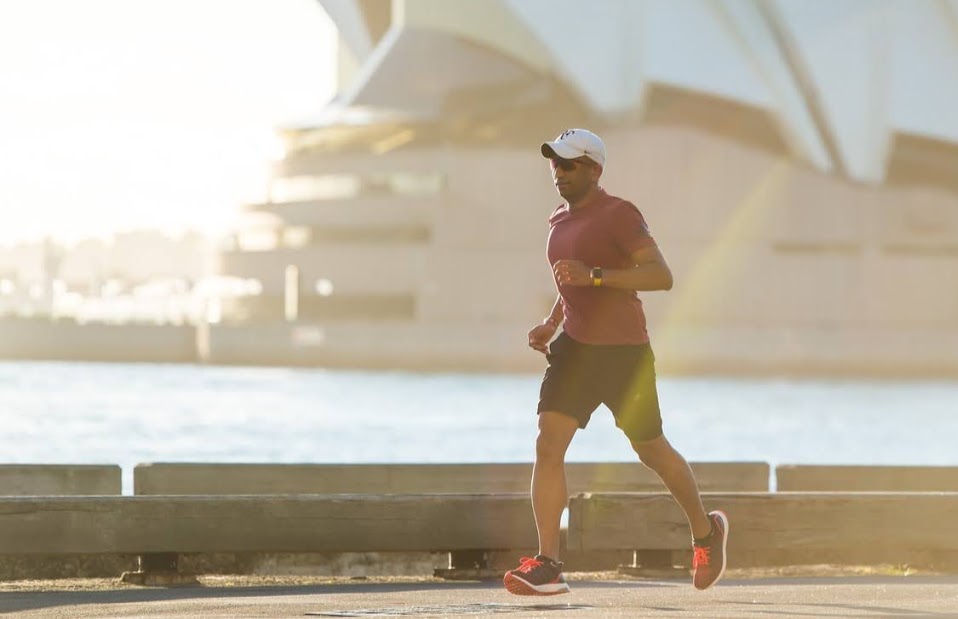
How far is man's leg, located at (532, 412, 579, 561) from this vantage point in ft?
19.6

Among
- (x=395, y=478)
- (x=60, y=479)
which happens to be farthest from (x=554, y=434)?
(x=60, y=479)

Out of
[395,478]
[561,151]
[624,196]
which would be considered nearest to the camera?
[561,151]

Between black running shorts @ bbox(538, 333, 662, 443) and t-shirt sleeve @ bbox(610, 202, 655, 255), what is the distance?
0.32 m

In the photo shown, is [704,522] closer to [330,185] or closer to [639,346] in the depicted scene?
[639,346]

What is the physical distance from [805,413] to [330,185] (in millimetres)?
35630

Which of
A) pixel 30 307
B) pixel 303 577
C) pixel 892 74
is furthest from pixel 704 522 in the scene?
pixel 30 307

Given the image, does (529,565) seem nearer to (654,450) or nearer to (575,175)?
(654,450)

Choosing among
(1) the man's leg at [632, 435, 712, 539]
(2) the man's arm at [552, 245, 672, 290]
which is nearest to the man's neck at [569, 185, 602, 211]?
(2) the man's arm at [552, 245, 672, 290]

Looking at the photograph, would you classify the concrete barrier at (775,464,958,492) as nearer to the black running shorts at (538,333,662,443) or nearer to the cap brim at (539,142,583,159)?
the black running shorts at (538,333,662,443)

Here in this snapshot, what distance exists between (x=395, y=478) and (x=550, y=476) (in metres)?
3.21

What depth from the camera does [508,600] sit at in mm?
6191

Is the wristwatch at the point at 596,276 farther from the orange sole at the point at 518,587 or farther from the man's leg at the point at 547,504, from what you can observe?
the orange sole at the point at 518,587

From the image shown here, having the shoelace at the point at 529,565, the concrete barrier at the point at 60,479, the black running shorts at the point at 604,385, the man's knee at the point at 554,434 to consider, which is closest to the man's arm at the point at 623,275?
the black running shorts at the point at 604,385

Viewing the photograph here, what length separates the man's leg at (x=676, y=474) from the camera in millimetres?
5988
